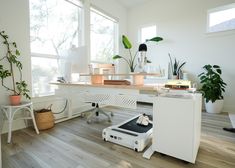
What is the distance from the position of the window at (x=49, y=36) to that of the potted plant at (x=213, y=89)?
289cm

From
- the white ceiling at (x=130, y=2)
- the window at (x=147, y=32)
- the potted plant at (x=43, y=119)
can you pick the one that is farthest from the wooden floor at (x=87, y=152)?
the white ceiling at (x=130, y=2)

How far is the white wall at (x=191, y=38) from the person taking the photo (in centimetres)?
321

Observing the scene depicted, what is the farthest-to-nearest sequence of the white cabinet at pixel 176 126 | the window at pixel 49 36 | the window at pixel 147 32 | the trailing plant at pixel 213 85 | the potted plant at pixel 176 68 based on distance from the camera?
the window at pixel 147 32 < the potted plant at pixel 176 68 < the trailing plant at pixel 213 85 < the window at pixel 49 36 < the white cabinet at pixel 176 126

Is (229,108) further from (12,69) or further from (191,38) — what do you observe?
(12,69)

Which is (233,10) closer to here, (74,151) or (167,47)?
(167,47)

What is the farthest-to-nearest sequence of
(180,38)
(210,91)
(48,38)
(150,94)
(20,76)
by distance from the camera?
(180,38) < (210,91) < (48,38) < (20,76) < (150,94)

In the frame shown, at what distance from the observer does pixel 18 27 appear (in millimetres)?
2213

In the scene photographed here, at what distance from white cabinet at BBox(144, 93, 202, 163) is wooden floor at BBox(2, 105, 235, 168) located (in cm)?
13

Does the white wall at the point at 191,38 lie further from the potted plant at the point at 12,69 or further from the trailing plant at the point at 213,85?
the potted plant at the point at 12,69

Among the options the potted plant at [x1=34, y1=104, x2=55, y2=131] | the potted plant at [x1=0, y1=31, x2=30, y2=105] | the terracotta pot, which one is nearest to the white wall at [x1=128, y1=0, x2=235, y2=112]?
the potted plant at [x1=34, y1=104, x2=55, y2=131]

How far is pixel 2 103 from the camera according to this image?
207 cm

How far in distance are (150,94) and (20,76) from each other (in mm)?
2062

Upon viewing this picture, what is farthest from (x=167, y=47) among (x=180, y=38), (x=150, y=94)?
(x=150, y=94)

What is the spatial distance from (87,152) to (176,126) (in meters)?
1.02
